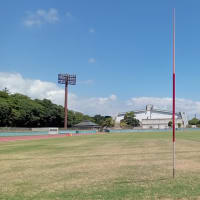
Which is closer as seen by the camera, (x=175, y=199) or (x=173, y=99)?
(x=175, y=199)

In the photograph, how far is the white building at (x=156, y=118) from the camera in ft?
506

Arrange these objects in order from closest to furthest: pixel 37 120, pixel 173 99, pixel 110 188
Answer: pixel 110 188 < pixel 173 99 < pixel 37 120

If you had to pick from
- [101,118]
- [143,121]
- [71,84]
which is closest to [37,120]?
[71,84]

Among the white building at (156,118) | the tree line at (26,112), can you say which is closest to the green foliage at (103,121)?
the white building at (156,118)

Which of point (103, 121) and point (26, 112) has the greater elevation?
point (26, 112)

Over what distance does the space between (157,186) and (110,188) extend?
1.55 m

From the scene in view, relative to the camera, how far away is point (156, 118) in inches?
6526

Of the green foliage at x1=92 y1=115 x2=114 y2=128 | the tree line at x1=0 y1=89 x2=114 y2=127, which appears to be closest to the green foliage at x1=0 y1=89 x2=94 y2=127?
the tree line at x1=0 y1=89 x2=114 y2=127

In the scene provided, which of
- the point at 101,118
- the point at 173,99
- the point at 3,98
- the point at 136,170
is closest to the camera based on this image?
the point at 173,99

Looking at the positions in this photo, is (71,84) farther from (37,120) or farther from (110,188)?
(110,188)

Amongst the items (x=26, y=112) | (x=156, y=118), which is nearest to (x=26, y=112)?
(x=26, y=112)

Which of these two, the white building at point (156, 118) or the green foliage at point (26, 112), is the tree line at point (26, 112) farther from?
the white building at point (156, 118)

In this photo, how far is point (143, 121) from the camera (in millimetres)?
164000

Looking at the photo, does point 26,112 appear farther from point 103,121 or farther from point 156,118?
point 156,118
